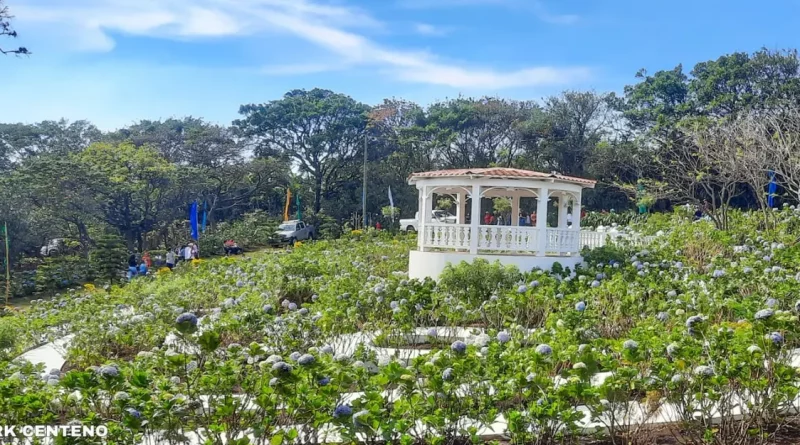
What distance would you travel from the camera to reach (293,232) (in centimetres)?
3108

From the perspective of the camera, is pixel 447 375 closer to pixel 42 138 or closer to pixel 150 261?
pixel 150 261

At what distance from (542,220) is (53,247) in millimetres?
21513

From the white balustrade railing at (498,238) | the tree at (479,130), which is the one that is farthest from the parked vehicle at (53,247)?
the white balustrade railing at (498,238)

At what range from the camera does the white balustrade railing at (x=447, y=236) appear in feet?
40.7

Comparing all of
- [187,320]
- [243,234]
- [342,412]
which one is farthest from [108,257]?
[342,412]

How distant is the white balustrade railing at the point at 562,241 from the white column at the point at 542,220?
0.49ft

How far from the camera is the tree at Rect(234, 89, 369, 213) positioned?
117ft

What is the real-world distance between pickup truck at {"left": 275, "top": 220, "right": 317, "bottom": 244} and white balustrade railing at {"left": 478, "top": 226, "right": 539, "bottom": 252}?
62.9 ft

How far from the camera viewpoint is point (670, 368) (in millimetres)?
4039

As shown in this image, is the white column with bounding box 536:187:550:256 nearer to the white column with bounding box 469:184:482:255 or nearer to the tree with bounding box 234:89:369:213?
the white column with bounding box 469:184:482:255

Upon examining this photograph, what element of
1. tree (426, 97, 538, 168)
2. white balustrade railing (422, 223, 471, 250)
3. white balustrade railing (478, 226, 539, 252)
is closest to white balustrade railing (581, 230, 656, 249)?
white balustrade railing (478, 226, 539, 252)

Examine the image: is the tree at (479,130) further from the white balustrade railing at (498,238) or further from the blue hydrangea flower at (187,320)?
the blue hydrangea flower at (187,320)

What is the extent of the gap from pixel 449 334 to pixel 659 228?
506 inches

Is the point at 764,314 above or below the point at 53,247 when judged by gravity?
above
